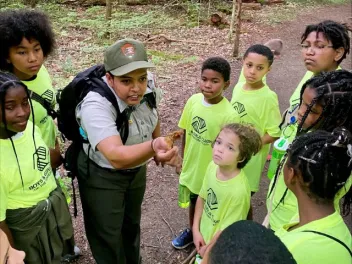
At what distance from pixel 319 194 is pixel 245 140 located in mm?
1123

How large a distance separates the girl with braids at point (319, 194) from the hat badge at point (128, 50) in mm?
1304

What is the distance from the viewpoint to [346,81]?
2.63m

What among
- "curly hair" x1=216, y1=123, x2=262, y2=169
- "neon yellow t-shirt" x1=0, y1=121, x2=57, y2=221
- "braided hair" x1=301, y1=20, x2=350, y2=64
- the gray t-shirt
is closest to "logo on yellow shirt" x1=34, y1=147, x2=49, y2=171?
"neon yellow t-shirt" x1=0, y1=121, x2=57, y2=221

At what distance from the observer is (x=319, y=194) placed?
198 cm

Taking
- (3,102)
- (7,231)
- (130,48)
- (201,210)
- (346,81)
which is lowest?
(201,210)

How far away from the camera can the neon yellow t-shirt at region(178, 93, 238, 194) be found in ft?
11.8

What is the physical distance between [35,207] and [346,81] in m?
2.40

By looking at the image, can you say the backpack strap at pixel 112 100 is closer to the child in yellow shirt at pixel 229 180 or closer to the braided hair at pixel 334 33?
the child in yellow shirt at pixel 229 180

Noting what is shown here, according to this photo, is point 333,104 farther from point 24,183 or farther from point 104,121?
point 24,183

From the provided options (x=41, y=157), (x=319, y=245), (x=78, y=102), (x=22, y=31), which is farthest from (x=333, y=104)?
(x=22, y=31)

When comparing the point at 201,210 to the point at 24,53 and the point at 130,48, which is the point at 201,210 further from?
the point at 24,53

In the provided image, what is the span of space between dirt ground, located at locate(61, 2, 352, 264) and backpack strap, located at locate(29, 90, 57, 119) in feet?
5.60

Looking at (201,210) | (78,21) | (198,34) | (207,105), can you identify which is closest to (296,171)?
(201,210)

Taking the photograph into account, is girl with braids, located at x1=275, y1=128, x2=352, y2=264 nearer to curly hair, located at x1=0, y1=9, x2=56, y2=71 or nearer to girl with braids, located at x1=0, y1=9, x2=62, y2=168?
girl with braids, located at x1=0, y1=9, x2=62, y2=168
